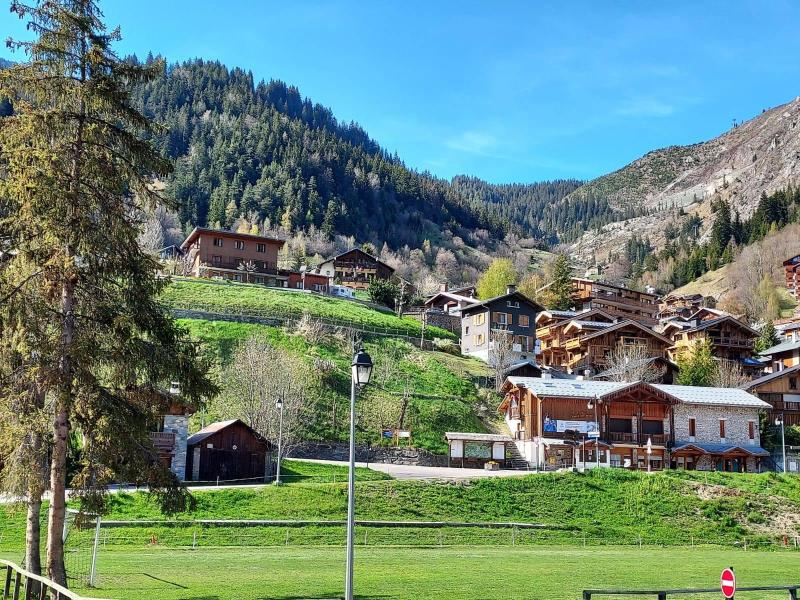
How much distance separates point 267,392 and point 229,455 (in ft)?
22.2

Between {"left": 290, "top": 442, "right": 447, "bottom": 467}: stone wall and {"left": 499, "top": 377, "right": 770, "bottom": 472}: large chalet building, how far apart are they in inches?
309

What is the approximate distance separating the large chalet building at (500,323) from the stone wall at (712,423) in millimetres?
25046

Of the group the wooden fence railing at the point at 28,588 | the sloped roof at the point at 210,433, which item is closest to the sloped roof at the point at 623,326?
the sloped roof at the point at 210,433

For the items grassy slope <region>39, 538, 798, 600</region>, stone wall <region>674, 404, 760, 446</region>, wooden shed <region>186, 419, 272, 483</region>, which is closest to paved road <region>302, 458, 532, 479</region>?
wooden shed <region>186, 419, 272, 483</region>

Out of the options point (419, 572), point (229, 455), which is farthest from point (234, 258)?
point (419, 572)

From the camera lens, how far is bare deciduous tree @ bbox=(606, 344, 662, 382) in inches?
2931

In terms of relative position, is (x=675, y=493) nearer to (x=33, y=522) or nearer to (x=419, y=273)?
(x=33, y=522)

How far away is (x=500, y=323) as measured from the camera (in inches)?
3462

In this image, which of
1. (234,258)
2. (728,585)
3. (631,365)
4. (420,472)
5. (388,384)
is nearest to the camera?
(728,585)

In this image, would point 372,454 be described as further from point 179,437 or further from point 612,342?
point 612,342

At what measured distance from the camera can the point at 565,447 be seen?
59625 mm

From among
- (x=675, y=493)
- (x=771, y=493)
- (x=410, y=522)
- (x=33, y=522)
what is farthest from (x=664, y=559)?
(x=33, y=522)

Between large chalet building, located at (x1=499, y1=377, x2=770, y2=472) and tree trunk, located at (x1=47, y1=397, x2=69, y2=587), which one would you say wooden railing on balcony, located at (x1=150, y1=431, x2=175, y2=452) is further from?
tree trunk, located at (x1=47, y1=397, x2=69, y2=587)

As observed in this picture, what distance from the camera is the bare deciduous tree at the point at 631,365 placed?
74438 millimetres
